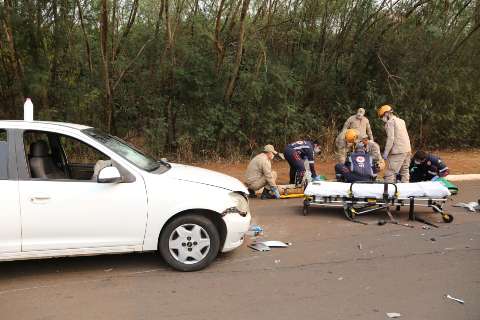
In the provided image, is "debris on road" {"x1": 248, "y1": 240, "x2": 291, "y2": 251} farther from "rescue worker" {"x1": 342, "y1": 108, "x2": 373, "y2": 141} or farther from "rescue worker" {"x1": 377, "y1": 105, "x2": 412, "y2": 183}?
"rescue worker" {"x1": 342, "y1": 108, "x2": 373, "y2": 141}

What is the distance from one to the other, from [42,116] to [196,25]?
5.11m

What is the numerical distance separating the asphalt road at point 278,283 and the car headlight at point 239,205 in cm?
60

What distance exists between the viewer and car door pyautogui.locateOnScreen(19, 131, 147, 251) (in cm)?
497

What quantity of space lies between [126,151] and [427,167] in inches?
240

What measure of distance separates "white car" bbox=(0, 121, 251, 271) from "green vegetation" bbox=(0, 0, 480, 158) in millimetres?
8003

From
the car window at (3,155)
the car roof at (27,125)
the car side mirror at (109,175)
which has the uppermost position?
the car roof at (27,125)

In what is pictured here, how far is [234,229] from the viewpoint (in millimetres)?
5559

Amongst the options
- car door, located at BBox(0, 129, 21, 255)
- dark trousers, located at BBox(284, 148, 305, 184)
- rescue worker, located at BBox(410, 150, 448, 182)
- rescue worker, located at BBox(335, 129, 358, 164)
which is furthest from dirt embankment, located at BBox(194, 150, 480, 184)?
car door, located at BBox(0, 129, 21, 255)

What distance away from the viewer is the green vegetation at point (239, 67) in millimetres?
13023

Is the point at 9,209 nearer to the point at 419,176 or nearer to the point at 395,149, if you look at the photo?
the point at 395,149

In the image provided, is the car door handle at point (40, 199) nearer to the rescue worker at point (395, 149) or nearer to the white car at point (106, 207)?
the white car at point (106, 207)

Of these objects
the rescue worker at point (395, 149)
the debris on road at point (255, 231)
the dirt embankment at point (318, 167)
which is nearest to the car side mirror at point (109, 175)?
the debris on road at point (255, 231)

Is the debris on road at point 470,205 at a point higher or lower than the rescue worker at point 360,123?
lower

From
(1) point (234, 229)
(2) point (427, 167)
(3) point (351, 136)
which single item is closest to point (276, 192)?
(3) point (351, 136)
